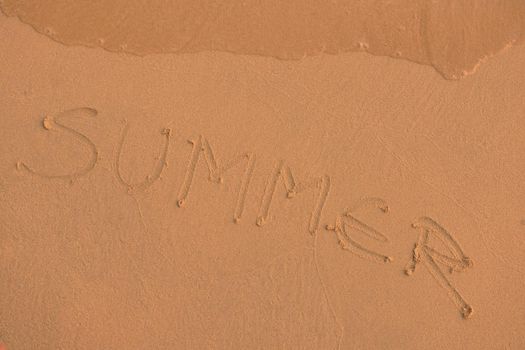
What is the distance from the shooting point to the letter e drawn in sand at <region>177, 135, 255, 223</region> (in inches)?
107

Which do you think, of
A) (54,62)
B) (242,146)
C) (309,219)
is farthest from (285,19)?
(54,62)

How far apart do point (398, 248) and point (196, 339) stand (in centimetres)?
133

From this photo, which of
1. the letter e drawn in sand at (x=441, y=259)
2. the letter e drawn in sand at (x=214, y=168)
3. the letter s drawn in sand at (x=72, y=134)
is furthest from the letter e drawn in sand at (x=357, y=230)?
the letter s drawn in sand at (x=72, y=134)

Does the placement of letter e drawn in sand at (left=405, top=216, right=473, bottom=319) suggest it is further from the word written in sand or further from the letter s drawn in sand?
the letter s drawn in sand

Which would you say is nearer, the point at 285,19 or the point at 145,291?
the point at 145,291

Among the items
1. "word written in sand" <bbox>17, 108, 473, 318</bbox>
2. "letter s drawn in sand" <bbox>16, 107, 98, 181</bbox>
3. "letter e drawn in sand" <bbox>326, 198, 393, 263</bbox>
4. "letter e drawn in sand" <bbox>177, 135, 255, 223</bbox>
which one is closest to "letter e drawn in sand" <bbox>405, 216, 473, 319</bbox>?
"word written in sand" <bbox>17, 108, 473, 318</bbox>

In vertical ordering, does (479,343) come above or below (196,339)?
above

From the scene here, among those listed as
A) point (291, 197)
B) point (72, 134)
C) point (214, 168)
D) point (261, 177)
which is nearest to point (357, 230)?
point (291, 197)

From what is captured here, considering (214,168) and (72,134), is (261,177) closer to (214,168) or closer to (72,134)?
(214,168)

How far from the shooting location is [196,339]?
262 cm

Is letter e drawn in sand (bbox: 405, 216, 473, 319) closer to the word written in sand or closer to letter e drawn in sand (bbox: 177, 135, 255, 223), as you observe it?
the word written in sand

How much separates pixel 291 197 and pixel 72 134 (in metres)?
1.41

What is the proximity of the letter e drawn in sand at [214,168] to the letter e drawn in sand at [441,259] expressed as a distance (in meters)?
1.06

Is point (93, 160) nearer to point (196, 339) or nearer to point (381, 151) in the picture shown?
point (196, 339)
